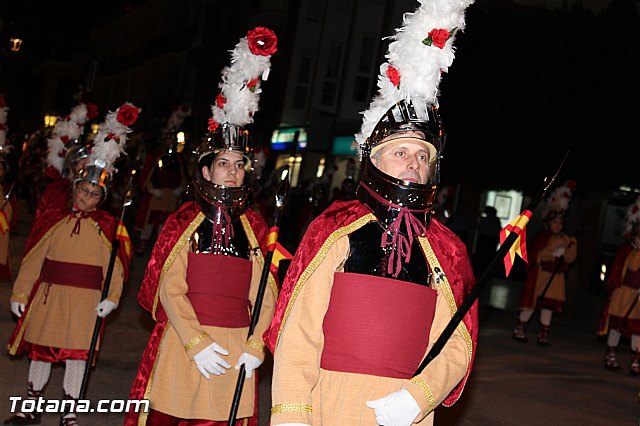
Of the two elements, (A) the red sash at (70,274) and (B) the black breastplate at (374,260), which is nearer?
(B) the black breastplate at (374,260)

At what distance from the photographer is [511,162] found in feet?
87.6

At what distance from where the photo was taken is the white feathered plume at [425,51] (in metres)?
4.24

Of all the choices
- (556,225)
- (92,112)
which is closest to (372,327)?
(92,112)

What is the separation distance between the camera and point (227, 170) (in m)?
6.23

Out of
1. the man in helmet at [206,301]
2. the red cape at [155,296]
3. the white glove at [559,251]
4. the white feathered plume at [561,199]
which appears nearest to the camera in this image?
the man in helmet at [206,301]

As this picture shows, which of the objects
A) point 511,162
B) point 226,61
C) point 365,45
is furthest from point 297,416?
point 226,61

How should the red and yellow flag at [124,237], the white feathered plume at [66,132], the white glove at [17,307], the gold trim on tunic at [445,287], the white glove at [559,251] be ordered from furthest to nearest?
the white glove at [559,251], the white feathered plume at [66,132], the white glove at [17,307], the red and yellow flag at [124,237], the gold trim on tunic at [445,287]

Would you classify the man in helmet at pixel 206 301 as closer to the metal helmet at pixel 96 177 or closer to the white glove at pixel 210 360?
the white glove at pixel 210 360

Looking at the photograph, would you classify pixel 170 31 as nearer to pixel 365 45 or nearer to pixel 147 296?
pixel 365 45

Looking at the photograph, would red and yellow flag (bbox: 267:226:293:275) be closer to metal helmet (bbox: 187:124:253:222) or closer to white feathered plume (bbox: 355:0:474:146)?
metal helmet (bbox: 187:124:253:222)

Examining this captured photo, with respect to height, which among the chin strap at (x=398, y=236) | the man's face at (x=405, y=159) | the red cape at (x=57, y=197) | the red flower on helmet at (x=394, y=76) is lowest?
the red cape at (x=57, y=197)

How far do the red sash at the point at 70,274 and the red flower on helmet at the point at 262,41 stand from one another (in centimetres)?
230

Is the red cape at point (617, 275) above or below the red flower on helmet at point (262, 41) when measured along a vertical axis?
below

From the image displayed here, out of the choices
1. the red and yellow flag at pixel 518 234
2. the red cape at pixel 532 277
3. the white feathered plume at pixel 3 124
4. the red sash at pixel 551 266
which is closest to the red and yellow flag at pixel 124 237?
the red and yellow flag at pixel 518 234
